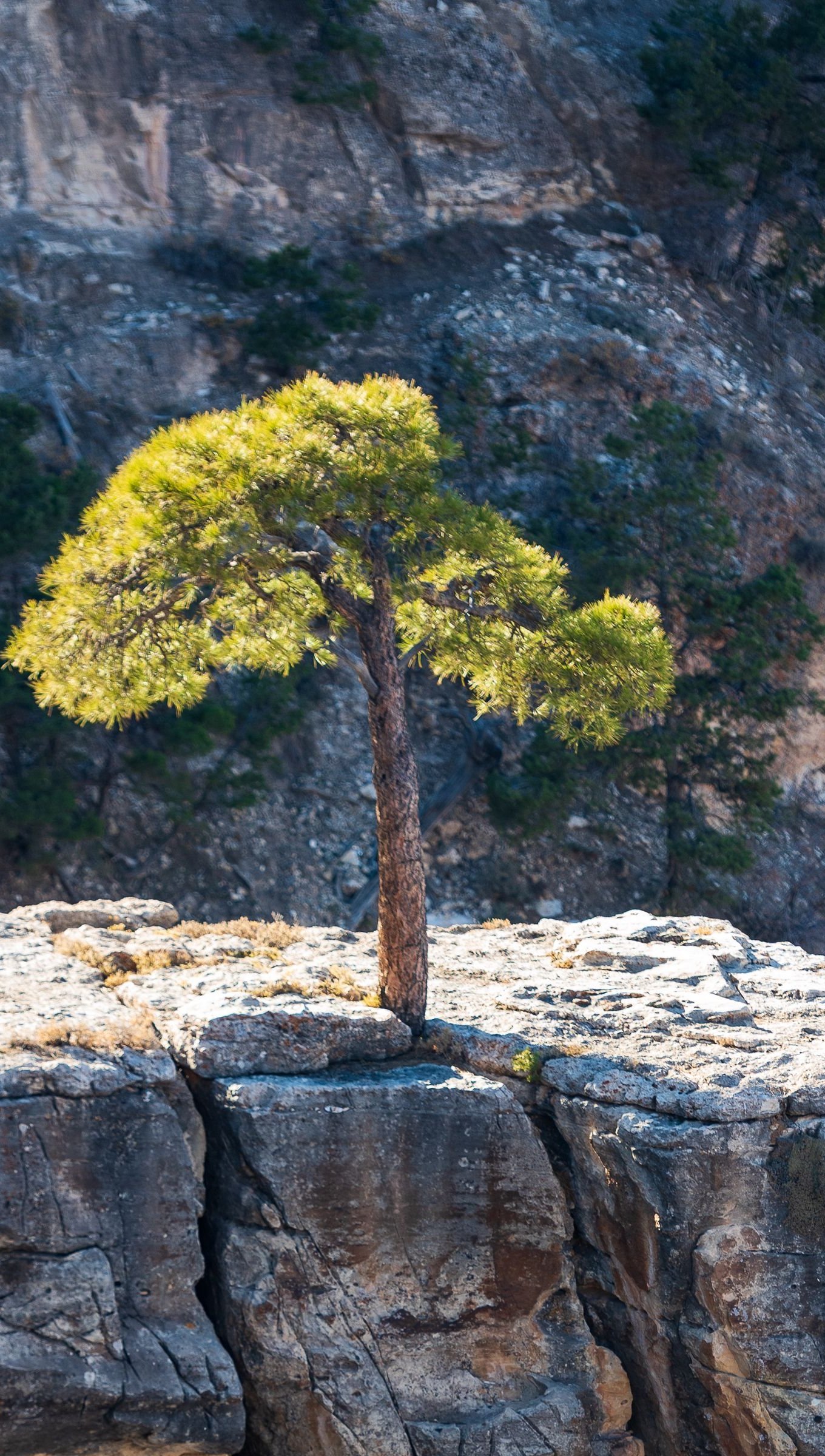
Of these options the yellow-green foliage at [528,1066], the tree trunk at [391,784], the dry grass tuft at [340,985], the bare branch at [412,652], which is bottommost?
the yellow-green foliage at [528,1066]

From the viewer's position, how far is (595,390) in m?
29.1

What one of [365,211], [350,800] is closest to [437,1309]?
[350,800]

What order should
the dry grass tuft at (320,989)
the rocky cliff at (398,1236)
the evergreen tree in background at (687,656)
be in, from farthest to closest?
1. the evergreen tree in background at (687,656)
2. the dry grass tuft at (320,989)
3. the rocky cliff at (398,1236)

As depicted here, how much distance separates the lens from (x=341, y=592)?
11625 millimetres

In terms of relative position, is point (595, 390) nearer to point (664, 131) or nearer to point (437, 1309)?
point (664, 131)

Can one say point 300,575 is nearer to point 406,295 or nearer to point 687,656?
point 687,656

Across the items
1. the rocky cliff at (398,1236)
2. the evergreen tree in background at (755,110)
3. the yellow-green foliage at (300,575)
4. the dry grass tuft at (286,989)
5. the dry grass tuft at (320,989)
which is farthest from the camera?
the evergreen tree in background at (755,110)

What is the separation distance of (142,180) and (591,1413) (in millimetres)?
27990

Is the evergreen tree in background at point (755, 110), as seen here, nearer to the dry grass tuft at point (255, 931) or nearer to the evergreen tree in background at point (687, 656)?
the evergreen tree in background at point (687, 656)

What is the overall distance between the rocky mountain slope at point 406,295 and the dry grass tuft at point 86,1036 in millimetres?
12694

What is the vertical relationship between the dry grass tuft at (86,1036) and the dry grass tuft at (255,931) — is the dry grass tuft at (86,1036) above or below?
below

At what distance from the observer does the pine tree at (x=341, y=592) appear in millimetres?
11055

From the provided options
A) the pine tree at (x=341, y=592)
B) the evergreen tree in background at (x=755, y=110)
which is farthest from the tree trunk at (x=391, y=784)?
the evergreen tree in background at (x=755, y=110)

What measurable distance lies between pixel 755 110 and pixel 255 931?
83.2 feet
